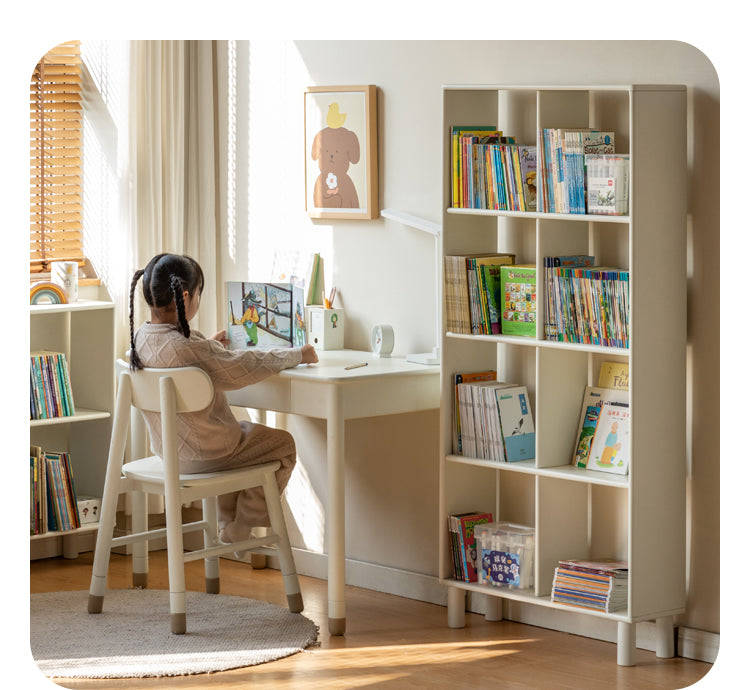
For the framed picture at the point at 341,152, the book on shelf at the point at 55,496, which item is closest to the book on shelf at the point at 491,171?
the framed picture at the point at 341,152

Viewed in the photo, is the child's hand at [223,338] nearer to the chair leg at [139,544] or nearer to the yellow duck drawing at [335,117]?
the chair leg at [139,544]

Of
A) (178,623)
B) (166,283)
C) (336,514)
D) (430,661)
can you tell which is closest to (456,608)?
(430,661)

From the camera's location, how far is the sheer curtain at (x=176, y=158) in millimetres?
4941

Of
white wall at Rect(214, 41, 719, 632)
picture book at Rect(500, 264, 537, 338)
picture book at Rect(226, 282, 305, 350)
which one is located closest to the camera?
white wall at Rect(214, 41, 719, 632)

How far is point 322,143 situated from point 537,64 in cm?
97

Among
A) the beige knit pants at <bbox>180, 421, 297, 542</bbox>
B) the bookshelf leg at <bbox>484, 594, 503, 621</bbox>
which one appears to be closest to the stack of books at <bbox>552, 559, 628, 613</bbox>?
the bookshelf leg at <bbox>484, 594, 503, 621</bbox>

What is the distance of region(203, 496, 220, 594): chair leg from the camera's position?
177 inches

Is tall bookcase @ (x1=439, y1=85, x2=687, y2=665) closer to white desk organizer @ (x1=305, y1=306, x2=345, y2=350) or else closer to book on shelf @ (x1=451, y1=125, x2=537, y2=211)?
book on shelf @ (x1=451, y1=125, x2=537, y2=211)

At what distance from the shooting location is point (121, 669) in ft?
12.1

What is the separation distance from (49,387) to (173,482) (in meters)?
1.10

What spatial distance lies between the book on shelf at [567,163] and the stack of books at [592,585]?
105cm

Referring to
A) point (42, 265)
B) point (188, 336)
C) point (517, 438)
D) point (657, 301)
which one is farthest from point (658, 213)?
point (42, 265)

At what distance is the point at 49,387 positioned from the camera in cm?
480

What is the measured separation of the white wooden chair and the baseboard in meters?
0.44
